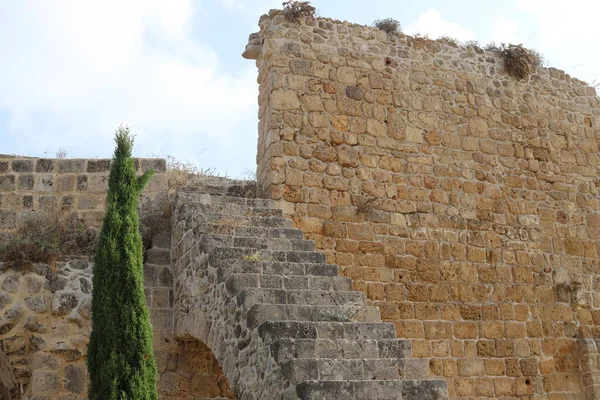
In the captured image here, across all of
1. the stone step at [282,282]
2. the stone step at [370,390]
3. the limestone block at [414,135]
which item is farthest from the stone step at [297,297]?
the limestone block at [414,135]

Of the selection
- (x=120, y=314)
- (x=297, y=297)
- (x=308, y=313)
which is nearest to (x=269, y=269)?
(x=297, y=297)

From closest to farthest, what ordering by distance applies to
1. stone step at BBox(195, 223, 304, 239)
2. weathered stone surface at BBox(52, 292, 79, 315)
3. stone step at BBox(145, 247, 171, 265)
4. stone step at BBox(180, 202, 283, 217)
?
stone step at BBox(195, 223, 304, 239)
weathered stone surface at BBox(52, 292, 79, 315)
stone step at BBox(180, 202, 283, 217)
stone step at BBox(145, 247, 171, 265)

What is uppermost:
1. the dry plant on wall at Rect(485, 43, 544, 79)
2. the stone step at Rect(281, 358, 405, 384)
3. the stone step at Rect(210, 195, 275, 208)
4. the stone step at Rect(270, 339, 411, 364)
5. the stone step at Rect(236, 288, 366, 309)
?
the dry plant on wall at Rect(485, 43, 544, 79)

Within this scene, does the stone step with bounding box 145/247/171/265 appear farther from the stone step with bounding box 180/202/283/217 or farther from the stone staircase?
the stone step with bounding box 180/202/283/217

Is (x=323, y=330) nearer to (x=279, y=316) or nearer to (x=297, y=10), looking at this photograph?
(x=279, y=316)

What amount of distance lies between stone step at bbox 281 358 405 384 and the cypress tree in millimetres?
1816

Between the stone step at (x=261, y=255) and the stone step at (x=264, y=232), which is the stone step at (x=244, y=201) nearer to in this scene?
the stone step at (x=264, y=232)

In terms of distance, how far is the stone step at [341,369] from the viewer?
5.11 metres

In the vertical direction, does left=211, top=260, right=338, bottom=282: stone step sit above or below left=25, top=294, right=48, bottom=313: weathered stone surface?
above

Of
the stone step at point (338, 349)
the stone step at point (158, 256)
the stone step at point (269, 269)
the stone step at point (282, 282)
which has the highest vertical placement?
the stone step at point (158, 256)

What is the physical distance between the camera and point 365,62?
905cm

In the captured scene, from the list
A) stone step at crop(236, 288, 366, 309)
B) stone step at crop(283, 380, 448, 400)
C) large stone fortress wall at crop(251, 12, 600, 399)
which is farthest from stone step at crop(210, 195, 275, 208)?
stone step at crop(283, 380, 448, 400)

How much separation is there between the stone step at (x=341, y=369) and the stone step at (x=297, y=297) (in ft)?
2.60

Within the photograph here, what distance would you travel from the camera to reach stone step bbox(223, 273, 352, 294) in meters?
6.18
